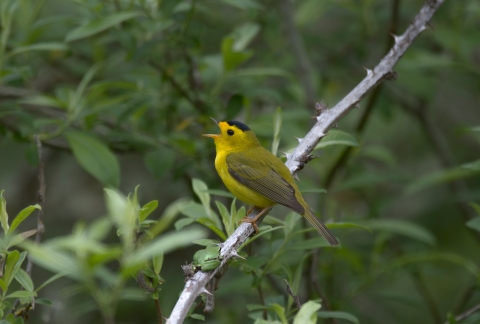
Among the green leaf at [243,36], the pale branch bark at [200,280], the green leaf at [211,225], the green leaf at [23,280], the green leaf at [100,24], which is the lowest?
the green leaf at [23,280]

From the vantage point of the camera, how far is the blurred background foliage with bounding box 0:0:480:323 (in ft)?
13.0

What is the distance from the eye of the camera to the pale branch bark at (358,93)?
351cm

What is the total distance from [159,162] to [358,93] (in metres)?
1.62

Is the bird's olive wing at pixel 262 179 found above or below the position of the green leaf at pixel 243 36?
below

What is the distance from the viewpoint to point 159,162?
173 inches

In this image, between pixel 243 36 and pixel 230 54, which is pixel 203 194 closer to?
pixel 230 54

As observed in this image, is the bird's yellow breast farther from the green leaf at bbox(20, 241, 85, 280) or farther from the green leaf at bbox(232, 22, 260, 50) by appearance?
the green leaf at bbox(20, 241, 85, 280)

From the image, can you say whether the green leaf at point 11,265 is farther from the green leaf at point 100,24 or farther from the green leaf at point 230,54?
the green leaf at point 230,54

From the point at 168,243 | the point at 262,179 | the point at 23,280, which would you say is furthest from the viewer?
the point at 262,179

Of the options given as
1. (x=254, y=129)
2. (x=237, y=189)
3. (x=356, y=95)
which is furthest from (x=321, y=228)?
(x=254, y=129)

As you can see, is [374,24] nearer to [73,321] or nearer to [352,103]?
[352,103]

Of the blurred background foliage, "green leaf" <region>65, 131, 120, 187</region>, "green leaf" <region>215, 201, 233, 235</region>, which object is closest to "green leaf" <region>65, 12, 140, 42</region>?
the blurred background foliage

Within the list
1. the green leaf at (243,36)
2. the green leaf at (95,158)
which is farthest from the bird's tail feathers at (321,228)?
the green leaf at (243,36)

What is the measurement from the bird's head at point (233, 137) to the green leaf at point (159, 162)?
399 mm
